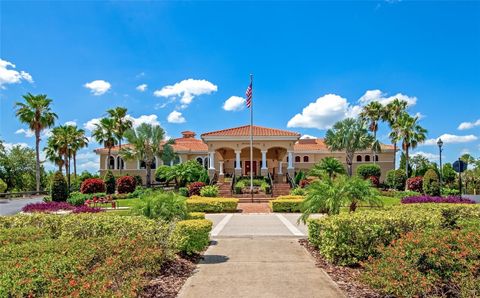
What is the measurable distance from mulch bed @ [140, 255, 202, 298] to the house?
20.1 meters

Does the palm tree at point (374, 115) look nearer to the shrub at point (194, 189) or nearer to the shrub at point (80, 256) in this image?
the shrub at point (194, 189)

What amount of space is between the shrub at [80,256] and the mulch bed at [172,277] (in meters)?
0.24

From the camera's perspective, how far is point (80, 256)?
4957 millimetres

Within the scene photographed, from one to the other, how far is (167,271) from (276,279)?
2145 millimetres

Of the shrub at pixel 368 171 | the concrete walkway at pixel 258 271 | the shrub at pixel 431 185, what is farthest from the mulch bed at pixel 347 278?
the shrub at pixel 368 171

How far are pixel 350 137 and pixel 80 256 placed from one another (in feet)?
121

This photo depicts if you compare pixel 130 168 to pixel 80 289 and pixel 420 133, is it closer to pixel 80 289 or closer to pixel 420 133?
pixel 420 133

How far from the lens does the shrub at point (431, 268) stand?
475 centimetres

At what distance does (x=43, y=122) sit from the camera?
36688mm

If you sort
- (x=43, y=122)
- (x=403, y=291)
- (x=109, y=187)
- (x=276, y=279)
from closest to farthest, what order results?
(x=403, y=291) → (x=276, y=279) → (x=109, y=187) → (x=43, y=122)

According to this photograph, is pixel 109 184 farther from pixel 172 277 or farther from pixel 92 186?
pixel 172 277

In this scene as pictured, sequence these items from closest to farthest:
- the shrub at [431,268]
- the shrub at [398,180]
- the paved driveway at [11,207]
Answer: the shrub at [431,268], the paved driveway at [11,207], the shrub at [398,180]

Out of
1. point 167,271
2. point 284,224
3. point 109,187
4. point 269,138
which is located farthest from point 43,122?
point 167,271

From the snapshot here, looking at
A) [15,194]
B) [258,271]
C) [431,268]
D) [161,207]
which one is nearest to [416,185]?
[258,271]
